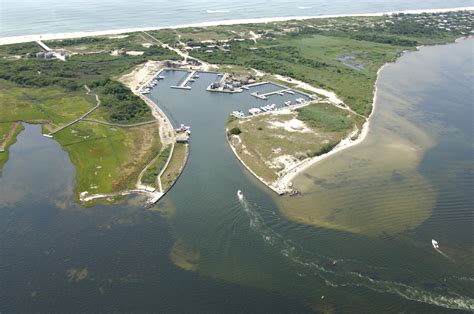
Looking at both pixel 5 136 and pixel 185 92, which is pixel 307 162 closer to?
pixel 185 92

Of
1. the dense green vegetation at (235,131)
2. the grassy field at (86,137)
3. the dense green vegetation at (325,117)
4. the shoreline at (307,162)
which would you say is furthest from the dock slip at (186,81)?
the shoreline at (307,162)

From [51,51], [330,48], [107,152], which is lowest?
[107,152]

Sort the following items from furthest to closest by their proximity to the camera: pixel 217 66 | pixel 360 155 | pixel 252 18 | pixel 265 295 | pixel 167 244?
pixel 252 18 < pixel 217 66 < pixel 360 155 < pixel 167 244 < pixel 265 295

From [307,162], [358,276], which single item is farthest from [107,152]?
[358,276]

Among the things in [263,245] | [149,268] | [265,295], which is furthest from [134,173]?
[265,295]

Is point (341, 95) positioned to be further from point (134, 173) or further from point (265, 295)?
point (265, 295)

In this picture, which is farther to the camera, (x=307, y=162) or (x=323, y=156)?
(x=323, y=156)

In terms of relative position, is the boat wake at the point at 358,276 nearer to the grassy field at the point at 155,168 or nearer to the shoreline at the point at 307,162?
the shoreline at the point at 307,162
